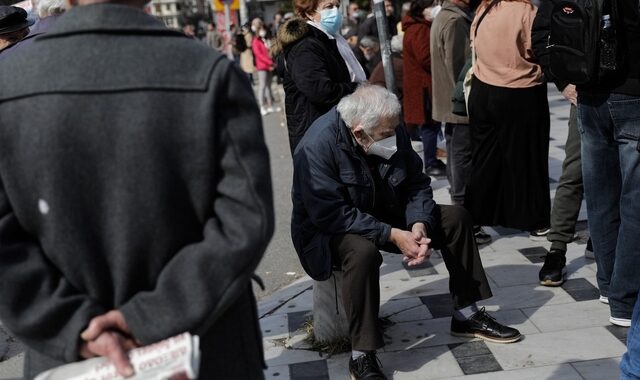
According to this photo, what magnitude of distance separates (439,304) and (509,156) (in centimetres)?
110

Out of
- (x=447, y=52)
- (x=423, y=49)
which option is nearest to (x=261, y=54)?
(x=423, y=49)

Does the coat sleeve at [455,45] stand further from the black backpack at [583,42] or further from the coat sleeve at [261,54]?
the coat sleeve at [261,54]

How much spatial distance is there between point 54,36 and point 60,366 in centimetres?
65

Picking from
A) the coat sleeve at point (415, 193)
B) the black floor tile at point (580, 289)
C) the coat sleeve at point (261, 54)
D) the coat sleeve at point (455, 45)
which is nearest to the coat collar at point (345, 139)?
the coat sleeve at point (415, 193)

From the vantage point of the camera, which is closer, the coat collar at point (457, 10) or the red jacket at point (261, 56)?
the coat collar at point (457, 10)

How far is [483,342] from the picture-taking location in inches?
151

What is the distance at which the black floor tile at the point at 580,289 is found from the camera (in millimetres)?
4293

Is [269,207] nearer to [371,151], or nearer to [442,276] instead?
[371,151]

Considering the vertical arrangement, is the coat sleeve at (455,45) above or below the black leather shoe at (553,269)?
above

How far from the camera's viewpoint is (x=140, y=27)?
1.56 meters

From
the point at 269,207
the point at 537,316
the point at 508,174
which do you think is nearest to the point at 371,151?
the point at 537,316

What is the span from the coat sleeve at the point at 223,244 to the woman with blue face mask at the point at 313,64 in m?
3.03

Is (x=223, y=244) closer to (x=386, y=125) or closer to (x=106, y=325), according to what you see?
(x=106, y=325)

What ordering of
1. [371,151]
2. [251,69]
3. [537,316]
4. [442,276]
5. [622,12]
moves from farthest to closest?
1. [251,69]
2. [442,276]
3. [537,316]
4. [371,151]
5. [622,12]
